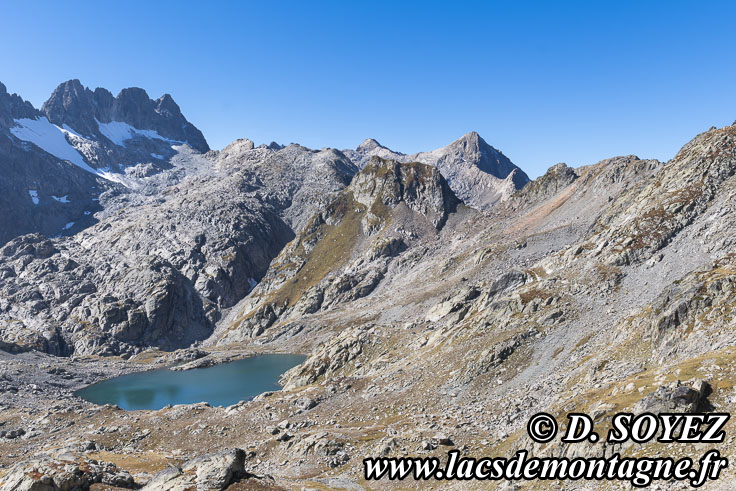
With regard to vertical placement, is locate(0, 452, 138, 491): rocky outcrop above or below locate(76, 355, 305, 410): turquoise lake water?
above

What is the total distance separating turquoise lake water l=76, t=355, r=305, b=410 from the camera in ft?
409

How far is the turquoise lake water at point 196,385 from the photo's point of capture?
125m

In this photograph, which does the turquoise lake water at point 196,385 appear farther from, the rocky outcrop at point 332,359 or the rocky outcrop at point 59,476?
the rocky outcrop at point 59,476

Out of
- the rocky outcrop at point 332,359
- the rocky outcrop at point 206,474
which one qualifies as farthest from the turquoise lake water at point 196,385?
the rocky outcrop at point 206,474

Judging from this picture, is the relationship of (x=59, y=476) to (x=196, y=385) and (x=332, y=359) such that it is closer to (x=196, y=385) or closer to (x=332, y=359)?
(x=332, y=359)

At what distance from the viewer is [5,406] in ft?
326

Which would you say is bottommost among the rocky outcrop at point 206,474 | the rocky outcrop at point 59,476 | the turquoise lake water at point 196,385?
the turquoise lake water at point 196,385

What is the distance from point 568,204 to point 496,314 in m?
118

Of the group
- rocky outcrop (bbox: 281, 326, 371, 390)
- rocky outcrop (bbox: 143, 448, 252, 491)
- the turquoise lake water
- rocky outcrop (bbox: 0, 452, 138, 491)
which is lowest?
the turquoise lake water

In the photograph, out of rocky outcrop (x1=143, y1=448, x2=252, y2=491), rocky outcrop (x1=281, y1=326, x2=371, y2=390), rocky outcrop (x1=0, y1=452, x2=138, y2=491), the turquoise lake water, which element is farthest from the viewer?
the turquoise lake water

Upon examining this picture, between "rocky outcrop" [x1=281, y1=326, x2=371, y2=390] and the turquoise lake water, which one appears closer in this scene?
"rocky outcrop" [x1=281, y1=326, x2=371, y2=390]

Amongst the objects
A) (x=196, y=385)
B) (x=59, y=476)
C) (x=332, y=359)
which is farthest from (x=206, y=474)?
(x=196, y=385)

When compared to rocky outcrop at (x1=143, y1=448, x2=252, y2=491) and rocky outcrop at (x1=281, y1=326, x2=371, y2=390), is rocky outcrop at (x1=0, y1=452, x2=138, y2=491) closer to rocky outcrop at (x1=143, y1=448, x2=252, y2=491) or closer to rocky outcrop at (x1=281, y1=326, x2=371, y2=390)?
rocky outcrop at (x1=143, y1=448, x2=252, y2=491)

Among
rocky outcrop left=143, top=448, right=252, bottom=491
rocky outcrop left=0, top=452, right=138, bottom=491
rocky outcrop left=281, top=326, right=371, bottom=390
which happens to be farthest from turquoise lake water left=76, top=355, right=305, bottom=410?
rocky outcrop left=143, top=448, right=252, bottom=491
